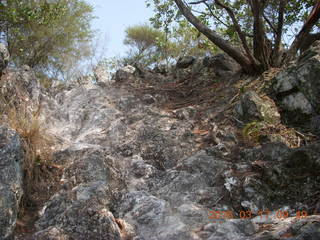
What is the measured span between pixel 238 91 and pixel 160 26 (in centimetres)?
301

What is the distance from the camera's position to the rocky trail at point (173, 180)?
2402 mm

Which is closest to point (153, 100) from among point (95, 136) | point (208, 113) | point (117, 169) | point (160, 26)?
point (208, 113)

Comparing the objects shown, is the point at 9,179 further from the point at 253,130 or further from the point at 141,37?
the point at 141,37

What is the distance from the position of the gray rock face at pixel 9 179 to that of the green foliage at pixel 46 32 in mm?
4585

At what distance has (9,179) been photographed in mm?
2598

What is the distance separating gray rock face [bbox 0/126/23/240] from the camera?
2.38m

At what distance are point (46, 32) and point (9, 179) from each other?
7.00 meters

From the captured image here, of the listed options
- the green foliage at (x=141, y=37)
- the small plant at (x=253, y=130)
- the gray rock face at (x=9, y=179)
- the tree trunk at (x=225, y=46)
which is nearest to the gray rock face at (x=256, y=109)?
the small plant at (x=253, y=130)

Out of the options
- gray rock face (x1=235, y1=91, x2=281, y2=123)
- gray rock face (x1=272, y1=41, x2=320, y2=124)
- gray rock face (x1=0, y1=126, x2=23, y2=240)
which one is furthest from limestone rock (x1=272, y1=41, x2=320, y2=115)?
gray rock face (x1=0, y1=126, x2=23, y2=240)

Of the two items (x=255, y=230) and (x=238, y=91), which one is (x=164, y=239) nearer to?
(x=255, y=230)

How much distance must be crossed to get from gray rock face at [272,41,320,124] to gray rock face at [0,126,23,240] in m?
2.99

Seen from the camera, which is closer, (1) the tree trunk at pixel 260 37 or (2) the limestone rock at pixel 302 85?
(2) the limestone rock at pixel 302 85

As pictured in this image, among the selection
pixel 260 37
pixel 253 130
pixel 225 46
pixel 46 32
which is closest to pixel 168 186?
pixel 253 130

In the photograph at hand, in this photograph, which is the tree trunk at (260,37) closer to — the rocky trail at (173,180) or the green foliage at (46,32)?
the rocky trail at (173,180)
